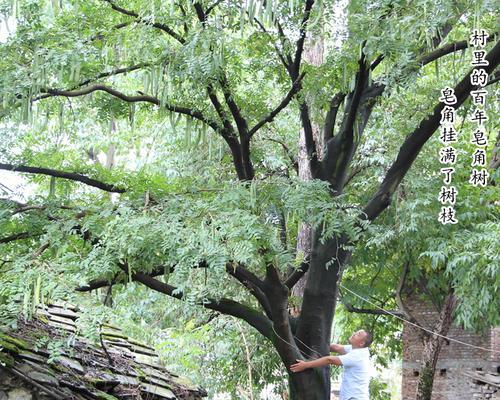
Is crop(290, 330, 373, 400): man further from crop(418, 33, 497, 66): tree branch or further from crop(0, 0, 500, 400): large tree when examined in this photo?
crop(418, 33, 497, 66): tree branch

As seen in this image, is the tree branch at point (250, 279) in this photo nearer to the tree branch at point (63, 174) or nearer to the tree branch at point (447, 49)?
the tree branch at point (63, 174)

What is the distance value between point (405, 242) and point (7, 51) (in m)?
6.23

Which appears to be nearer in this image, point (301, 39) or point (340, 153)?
point (301, 39)

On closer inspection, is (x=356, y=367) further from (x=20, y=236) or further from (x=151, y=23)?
(x=151, y=23)

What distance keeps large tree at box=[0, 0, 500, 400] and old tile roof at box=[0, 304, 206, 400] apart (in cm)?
52

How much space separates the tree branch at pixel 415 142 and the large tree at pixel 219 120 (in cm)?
1

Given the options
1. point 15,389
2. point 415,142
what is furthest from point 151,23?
point 15,389

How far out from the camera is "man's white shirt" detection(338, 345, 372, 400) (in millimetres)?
6340

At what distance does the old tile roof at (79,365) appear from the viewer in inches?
203

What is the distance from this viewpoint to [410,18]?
18.6 ft

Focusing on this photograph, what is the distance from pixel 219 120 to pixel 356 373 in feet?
8.91

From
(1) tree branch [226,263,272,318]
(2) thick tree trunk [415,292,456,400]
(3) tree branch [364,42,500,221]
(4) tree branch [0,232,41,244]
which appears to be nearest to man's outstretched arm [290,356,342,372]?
(1) tree branch [226,263,272,318]

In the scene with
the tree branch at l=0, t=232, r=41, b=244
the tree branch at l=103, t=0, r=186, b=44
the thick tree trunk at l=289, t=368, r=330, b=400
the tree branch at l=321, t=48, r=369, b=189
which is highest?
the tree branch at l=103, t=0, r=186, b=44

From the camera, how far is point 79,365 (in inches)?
232
